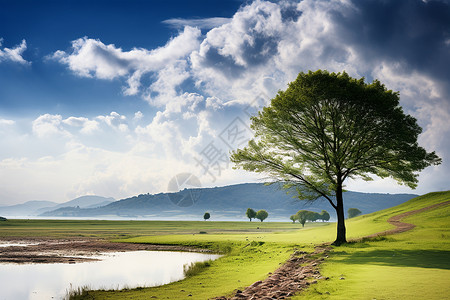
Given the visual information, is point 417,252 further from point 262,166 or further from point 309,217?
point 309,217

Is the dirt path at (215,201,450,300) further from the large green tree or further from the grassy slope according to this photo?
the large green tree

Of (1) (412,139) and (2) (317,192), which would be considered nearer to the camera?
(1) (412,139)

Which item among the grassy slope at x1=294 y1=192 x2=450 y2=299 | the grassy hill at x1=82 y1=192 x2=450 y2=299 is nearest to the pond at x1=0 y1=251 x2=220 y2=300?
the grassy hill at x1=82 y1=192 x2=450 y2=299

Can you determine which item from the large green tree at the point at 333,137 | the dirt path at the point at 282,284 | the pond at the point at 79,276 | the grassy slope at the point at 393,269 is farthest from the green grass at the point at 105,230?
the dirt path at the point at 282,284

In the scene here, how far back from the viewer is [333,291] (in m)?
13.1

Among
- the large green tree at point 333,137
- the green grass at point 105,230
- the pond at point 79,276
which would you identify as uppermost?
the large green tree at point 333,137

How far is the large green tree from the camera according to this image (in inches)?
1155

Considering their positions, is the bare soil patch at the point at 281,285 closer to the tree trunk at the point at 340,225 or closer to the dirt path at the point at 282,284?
the dirt path at the point at 282,284

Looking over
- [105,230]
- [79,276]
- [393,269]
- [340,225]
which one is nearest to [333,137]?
[340,225]

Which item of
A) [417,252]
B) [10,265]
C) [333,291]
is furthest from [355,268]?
[10,265]

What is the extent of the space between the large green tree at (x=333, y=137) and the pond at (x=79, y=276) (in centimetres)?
1369

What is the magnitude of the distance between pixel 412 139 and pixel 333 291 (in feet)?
72.5

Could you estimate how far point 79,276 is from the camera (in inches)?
1051

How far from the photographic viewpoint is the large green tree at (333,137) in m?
29.3
